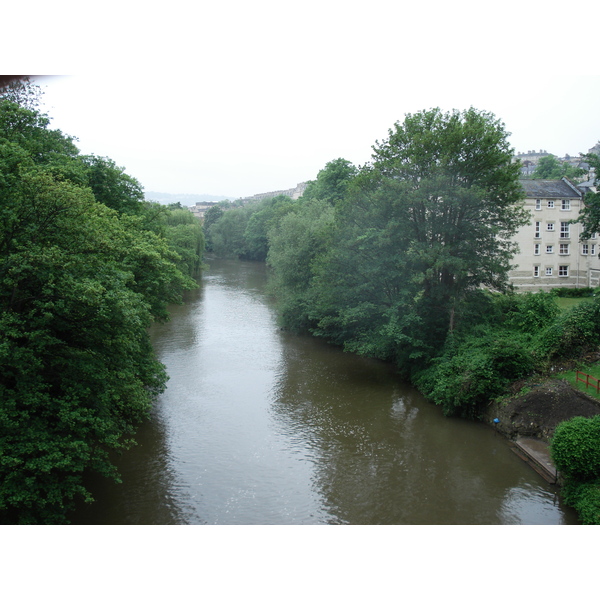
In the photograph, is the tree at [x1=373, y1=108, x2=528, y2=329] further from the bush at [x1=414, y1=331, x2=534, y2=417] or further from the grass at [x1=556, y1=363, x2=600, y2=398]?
the grass at [x1=556, y1=363, x2=600, y2=398]

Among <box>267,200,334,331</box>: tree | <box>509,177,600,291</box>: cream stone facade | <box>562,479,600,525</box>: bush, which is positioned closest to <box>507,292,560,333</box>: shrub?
<box>562,479,600,525</box>: bush

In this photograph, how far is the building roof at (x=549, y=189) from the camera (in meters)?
31.0

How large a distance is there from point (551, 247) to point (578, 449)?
22647mm

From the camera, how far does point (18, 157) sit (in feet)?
36.2

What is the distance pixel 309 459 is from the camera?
46.5 ft

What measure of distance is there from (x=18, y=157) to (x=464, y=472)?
1262 cm

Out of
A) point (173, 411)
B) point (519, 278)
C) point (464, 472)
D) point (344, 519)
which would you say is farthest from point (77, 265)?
point (519, 278)

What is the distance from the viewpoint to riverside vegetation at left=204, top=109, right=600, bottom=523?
17.4 metres

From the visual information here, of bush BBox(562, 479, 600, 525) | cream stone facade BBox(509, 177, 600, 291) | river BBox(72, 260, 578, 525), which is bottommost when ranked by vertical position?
river BBox(72, 260, 578, 525)

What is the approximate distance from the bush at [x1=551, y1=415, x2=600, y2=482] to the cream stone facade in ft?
68.2

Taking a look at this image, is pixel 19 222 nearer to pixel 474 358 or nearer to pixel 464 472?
pixel 464 472

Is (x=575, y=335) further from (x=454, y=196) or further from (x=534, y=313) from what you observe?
(x=454, y=196)

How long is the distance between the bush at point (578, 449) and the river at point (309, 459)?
87cm

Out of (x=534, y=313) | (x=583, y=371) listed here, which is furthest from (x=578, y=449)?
(x=534, y=313)
